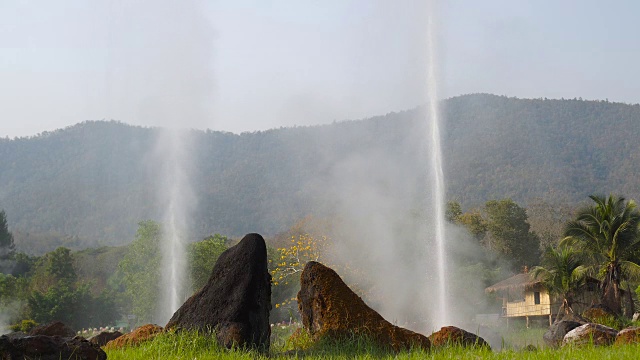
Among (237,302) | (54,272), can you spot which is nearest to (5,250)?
(54,272)

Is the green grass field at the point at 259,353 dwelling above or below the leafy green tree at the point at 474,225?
below

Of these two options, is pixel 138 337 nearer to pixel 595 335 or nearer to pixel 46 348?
pixel 46 348

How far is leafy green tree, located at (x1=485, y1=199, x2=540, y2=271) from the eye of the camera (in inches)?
2490

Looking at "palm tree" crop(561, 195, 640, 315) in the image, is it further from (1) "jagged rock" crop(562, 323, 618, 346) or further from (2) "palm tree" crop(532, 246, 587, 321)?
(1) "jagged rock" crop(562, 323, 618, 346)

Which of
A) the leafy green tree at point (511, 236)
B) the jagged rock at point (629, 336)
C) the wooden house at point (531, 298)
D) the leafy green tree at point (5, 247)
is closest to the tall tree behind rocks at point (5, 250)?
the leafy green tree at point (5, 247)

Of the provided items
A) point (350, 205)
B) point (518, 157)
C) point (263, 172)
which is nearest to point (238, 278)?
point (350, 205)

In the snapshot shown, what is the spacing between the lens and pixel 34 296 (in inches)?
2071

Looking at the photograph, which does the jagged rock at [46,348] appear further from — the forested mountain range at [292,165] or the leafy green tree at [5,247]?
the forested mountain range at [292,165]

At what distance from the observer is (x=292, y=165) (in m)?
140

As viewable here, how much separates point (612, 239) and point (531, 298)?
12442 mm

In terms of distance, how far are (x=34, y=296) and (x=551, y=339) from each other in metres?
44.9

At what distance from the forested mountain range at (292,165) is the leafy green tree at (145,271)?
149ft

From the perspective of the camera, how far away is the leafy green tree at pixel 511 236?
63.2 metres

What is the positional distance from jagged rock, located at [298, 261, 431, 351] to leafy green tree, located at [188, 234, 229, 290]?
3535 cm
